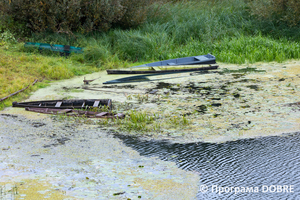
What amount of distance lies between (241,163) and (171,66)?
589 cm

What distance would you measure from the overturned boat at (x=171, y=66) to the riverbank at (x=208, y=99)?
23 centimetres

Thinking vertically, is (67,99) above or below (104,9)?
below

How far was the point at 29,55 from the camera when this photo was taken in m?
9.95

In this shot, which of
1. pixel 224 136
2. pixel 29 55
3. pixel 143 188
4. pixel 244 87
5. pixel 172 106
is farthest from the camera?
pixel 29 55

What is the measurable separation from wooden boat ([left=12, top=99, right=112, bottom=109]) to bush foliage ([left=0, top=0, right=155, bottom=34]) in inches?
181

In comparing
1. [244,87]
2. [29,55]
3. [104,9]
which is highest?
[104,9]

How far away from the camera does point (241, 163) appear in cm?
418

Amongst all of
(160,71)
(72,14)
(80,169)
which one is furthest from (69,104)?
(72,14)

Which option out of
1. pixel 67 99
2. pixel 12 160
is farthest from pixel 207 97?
pixel 12 160

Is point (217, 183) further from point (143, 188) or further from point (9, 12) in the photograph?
point (9, 12)

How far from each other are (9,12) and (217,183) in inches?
370

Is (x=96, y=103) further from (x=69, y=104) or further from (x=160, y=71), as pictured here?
(x=160, y=71)

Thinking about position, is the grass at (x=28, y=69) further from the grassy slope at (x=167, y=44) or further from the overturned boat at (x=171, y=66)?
the overturned boat at (x=171, y=66)

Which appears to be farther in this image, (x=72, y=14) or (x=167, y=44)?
(x=167, y=44)
